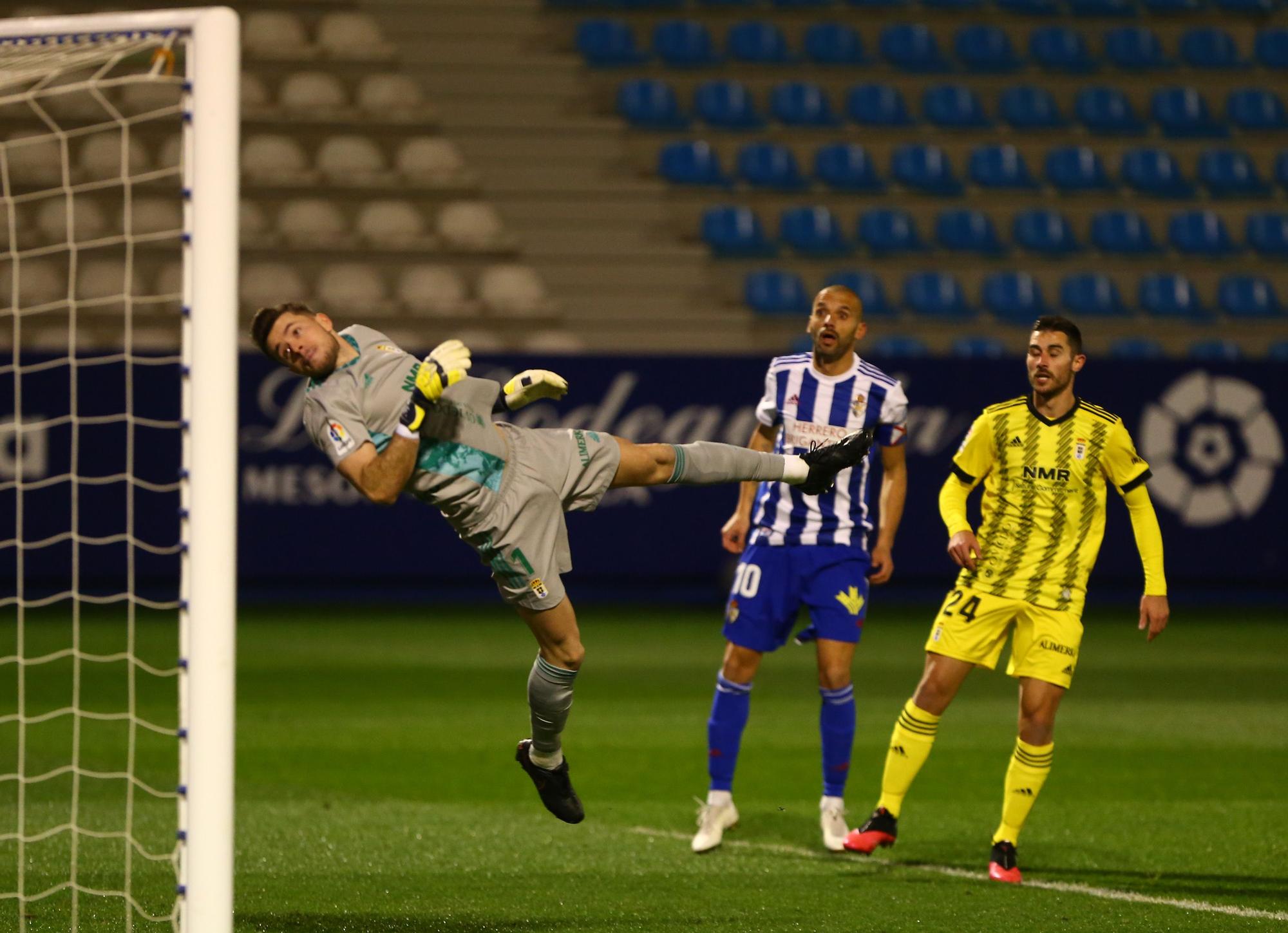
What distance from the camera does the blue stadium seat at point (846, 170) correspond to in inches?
679

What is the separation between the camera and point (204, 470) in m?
4.03

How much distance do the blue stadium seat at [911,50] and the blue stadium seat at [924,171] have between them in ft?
3.33

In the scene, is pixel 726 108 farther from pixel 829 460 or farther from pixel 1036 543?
pixel 829 460

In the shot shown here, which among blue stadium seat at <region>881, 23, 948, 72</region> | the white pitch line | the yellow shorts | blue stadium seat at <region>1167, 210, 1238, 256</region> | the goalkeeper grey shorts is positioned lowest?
the white pitch line

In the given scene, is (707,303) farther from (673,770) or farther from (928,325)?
(673,770)

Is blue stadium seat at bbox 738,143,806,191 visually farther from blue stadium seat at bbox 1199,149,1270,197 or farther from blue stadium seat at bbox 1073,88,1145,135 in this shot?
blue stadium seat at bbox 1199,149,1270,197

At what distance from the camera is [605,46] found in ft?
58.2

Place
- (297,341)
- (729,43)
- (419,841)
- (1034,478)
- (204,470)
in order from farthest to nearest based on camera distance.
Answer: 1. (729,43)
2. (419,841)
3. (1034,478)
4. (297,341)
5. (204,470)

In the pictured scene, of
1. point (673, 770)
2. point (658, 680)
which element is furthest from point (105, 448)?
point (673, 770)

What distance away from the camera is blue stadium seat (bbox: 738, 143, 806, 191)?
17188mm

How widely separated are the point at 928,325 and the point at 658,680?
7.19 meters

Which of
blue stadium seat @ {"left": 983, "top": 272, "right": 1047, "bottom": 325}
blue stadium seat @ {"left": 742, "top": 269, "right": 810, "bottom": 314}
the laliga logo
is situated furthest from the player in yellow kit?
blue stadium seat @ {"left": 983, "top": 272, "right": 1047, "bottom": 325}

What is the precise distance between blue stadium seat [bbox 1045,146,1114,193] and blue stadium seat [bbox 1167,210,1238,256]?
82 cm

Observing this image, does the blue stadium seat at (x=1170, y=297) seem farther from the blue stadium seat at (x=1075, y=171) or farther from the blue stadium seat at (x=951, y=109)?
the blue stadium seat at (x=951, y=109)
